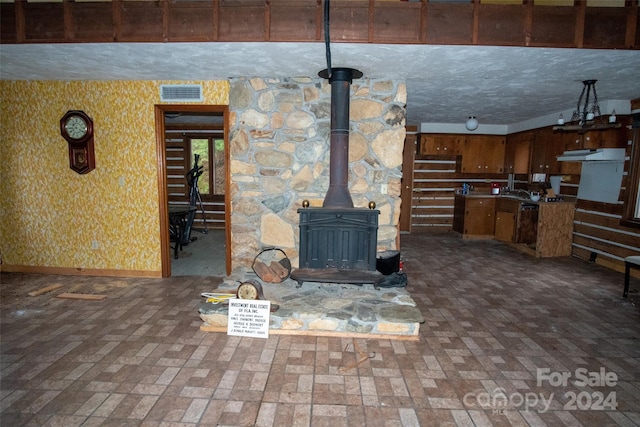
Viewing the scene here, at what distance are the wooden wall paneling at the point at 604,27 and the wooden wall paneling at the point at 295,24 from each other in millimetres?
2153

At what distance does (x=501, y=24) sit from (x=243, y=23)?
206 cm

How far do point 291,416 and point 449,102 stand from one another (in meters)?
4.70

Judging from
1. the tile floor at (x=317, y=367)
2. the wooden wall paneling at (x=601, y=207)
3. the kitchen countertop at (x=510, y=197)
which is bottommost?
the tile floor at (x=317, y=367)

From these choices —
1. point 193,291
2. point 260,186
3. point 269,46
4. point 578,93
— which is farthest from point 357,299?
point 578,93

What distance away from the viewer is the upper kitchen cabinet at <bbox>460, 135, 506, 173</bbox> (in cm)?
724

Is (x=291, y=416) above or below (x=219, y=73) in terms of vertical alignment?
below

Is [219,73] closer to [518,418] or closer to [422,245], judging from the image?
[518,418]

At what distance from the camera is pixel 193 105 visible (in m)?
3.93

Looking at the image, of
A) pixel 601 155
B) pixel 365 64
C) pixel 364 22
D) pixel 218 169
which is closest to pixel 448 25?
pixel 364 22

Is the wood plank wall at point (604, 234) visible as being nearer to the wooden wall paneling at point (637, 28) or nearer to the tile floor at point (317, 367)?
the tile floor at point (317, 367)

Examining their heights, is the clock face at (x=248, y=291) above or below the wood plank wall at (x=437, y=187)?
below

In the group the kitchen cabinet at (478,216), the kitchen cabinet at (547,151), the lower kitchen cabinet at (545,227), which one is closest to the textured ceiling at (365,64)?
the kitchen cabinet at (547,151)

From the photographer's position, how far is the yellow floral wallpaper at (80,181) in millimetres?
4031

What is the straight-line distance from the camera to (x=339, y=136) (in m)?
3.32
